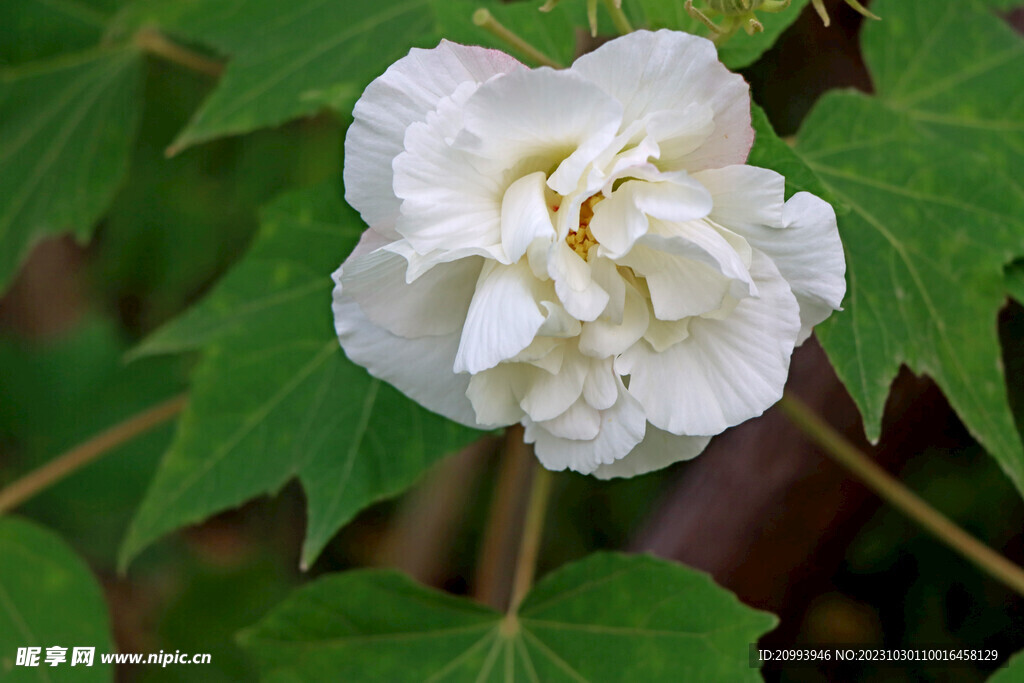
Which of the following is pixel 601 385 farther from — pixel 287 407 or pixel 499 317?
pixel 287 407

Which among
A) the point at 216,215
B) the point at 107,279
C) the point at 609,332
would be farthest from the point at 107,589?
the point at 609,332

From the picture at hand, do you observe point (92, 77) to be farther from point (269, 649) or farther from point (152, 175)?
point (269, 649)

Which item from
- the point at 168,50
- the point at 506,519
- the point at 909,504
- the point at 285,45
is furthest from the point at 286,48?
the point at 909,504

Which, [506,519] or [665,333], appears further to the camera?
[506,519]

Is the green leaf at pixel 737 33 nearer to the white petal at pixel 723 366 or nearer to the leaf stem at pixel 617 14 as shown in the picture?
the leaf stem at pixel 617 14

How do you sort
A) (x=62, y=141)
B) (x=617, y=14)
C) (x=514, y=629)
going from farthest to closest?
(x=62, y=141)
(x=514, y=629)
(x=617, y=14)

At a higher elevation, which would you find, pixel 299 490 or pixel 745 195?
pixel 299 490
